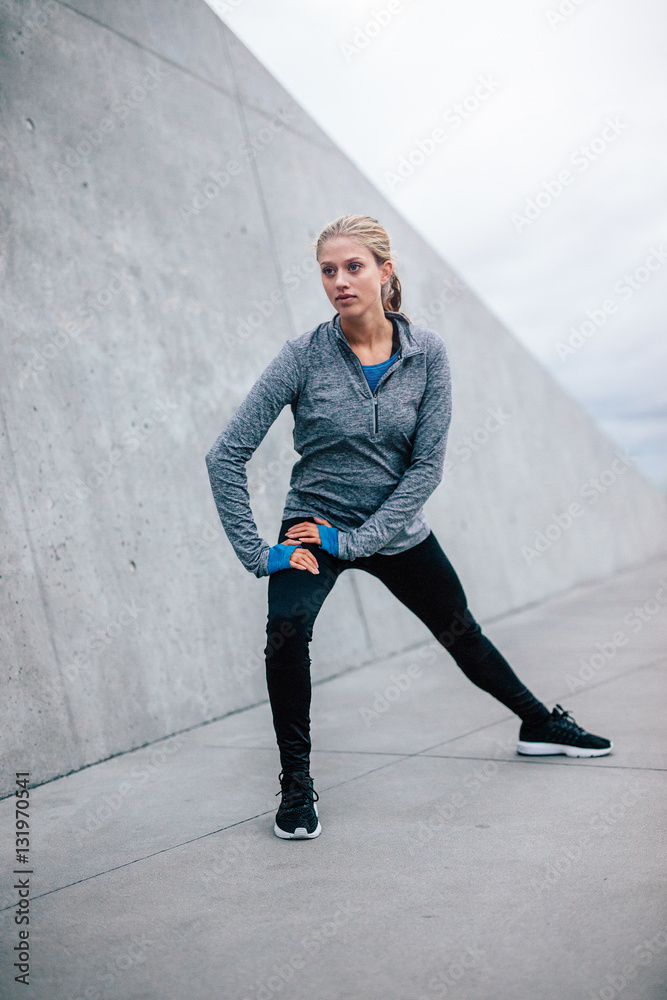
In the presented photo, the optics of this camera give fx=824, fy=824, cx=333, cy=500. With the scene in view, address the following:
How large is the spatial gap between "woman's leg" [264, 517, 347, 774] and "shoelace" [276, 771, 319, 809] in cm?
2

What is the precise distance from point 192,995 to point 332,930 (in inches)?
12.9

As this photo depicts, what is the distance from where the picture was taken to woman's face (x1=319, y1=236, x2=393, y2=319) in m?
2.51

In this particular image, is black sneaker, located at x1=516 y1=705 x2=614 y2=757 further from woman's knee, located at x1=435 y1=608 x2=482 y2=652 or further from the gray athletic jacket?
the gray athletic jacket

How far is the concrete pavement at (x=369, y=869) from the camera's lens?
154cm

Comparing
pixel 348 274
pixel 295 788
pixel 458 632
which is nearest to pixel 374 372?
pixel 348 274

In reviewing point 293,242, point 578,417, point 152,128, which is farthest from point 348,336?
point 578,417

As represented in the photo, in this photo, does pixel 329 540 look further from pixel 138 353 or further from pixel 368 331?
pixel 138 353

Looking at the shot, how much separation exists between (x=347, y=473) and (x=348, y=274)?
0.61 metres

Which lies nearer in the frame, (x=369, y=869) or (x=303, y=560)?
(x=369, y=869)

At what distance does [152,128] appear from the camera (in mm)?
4395

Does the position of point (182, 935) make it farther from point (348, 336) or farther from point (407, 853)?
point (348, 336)

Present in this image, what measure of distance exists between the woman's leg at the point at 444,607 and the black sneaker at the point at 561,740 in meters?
0.10

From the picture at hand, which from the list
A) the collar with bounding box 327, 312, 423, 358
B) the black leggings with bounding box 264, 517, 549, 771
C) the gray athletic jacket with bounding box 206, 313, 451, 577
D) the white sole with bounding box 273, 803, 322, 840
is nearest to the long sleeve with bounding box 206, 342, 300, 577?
the gray athletic jacket with bounding box 206, 313, 451, 577

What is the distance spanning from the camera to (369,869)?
6.64 ft
